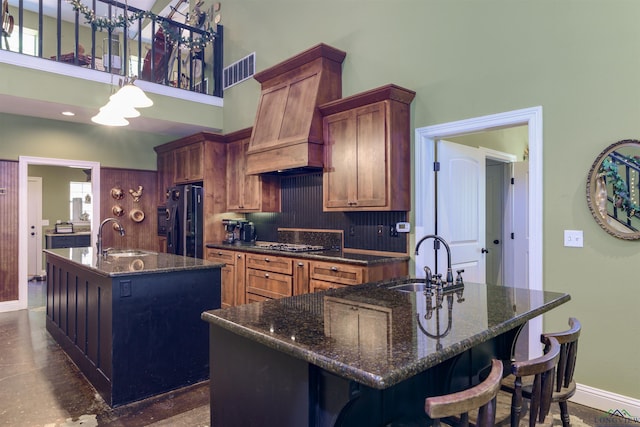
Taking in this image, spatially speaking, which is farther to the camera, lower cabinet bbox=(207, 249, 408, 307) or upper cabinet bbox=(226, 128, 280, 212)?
upper cabinet bbox=(226, 128, 280, 212)

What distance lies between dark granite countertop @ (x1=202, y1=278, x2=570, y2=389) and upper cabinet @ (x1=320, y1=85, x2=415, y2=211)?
5.41 feet

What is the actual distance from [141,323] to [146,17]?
4198 millimetres

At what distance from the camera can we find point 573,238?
282cm

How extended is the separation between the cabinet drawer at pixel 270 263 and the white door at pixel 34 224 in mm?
5707

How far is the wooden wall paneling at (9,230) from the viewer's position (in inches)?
215

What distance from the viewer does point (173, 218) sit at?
600cm

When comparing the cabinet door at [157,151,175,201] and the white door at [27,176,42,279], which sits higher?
the cabinet door at [157,151,175,201]

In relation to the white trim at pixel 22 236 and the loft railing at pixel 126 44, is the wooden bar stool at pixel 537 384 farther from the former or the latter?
the white trim at pixel 22 236

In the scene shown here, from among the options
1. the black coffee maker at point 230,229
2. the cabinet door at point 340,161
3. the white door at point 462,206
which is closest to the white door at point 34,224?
the black coffee maker at point 230,229

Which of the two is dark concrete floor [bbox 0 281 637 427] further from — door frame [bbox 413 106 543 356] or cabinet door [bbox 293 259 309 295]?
cabinet door [bbox 293 259 309 295]

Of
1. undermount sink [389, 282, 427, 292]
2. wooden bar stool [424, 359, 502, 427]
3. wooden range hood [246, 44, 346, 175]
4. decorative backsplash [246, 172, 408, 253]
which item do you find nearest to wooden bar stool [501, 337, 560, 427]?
wooden bar stool [424, 359, 502, 427]

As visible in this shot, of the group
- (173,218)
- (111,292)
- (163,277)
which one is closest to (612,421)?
(163,277)

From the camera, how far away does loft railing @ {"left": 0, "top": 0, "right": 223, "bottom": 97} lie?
15.7 feet

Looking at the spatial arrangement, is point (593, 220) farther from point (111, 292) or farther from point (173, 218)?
point (173, 218)
